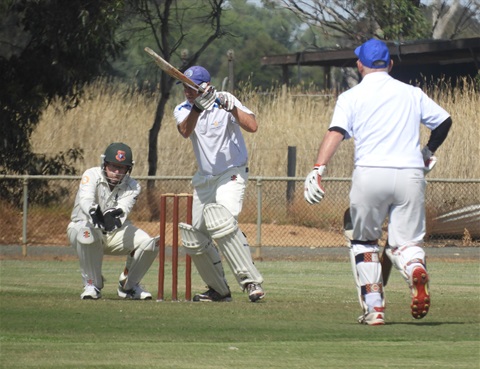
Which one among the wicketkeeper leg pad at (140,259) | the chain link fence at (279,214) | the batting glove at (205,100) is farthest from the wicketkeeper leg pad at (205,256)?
the chain link fence at (279,214)

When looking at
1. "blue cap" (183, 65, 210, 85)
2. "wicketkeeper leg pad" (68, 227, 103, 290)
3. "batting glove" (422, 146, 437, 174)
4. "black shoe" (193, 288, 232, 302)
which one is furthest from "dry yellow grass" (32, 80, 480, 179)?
"batting glove" (422, 146, 437, 174)

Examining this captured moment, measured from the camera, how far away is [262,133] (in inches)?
1110

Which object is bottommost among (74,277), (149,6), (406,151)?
(74,277)

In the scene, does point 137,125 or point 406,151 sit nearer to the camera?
point 406,151

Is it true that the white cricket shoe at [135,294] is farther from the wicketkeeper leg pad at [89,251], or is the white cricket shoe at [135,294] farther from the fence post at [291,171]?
the fence post at [291,171]

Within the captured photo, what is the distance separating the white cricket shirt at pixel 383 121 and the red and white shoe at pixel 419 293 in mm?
784

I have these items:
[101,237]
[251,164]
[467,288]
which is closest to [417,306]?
[101,237]

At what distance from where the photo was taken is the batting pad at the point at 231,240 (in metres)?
10.7

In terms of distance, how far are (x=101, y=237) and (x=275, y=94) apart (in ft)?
62.0

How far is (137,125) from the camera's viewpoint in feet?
100

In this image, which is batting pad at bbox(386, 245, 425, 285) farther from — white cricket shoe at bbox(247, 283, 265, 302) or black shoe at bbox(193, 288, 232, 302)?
black shoe at bbox(193, 288, 232, 302)

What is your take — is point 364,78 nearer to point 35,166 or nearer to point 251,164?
point 35,166

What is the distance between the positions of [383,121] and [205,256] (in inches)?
121

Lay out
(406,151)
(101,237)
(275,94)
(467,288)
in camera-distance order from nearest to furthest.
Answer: (406,151) < (101,237) < (467,288) < (275,94)
